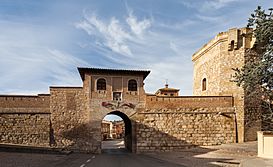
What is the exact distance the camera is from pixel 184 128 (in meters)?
25.0

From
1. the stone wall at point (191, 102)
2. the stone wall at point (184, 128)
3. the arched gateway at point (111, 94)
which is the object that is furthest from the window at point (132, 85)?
the stone wall at point (184, 128)

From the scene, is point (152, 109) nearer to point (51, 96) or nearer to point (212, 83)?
point (212, 83)

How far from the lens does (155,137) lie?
81.4 ft

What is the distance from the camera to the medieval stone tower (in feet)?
79.9

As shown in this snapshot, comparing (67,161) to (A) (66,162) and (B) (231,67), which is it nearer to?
(A) (66,162)

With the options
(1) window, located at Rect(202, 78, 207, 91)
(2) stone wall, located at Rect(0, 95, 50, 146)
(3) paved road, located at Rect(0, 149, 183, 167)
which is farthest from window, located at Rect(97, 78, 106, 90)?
(1) window, located at Rect(202, 78, 207, 91)

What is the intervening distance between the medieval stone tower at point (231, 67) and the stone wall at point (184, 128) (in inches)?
38.4

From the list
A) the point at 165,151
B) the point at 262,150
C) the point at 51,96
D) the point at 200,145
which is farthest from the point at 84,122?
the point at 262,150

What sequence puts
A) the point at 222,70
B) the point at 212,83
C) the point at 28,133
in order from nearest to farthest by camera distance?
the point at 28,133, the point at 222,70, the point at 212,83

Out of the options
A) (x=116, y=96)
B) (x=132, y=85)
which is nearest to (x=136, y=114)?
(x=116, y=96)

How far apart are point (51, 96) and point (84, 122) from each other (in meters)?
3.76

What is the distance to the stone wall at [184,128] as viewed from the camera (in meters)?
24.7

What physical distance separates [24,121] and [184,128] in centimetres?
1397

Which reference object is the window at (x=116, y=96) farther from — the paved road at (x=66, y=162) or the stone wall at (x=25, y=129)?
the paved road at (x=66, y=162)
